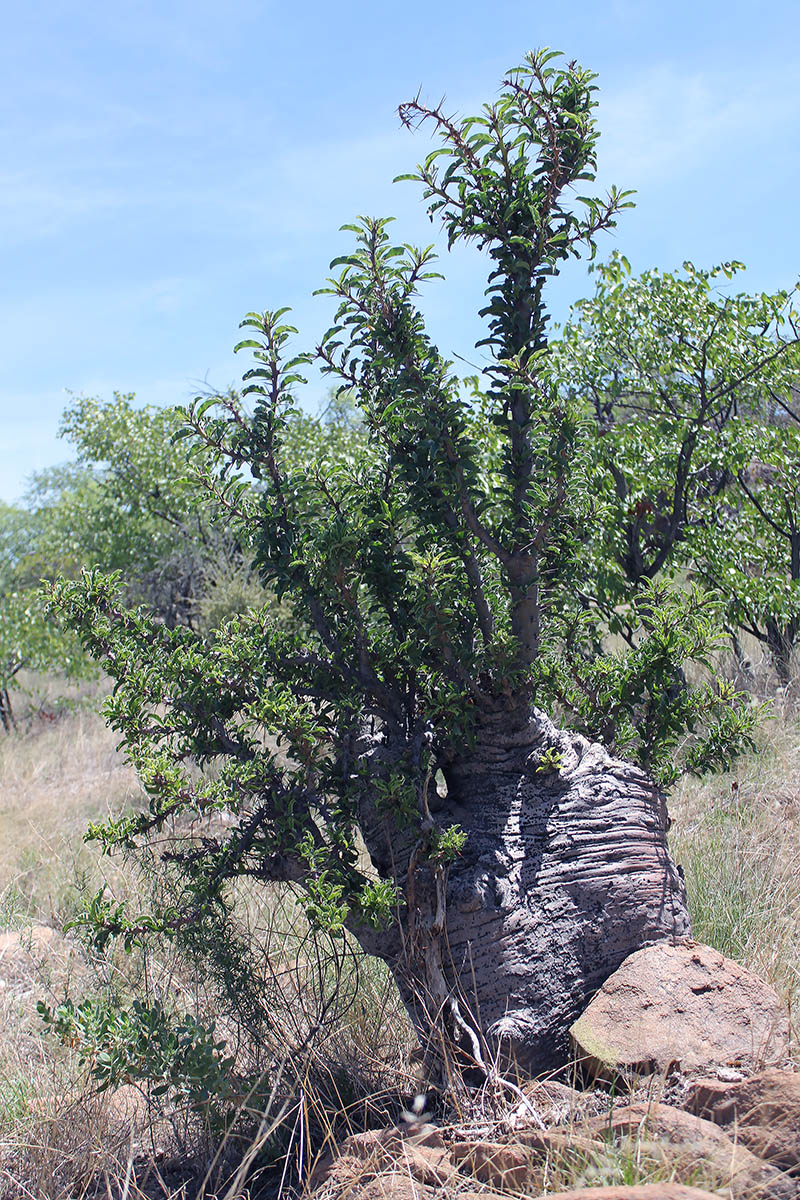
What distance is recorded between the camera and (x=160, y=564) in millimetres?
12555

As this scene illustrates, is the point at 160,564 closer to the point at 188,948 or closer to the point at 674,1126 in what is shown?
the point at 188,948

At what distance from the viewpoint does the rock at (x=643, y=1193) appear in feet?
6.00

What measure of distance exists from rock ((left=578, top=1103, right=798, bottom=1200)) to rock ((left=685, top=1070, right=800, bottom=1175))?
5cm

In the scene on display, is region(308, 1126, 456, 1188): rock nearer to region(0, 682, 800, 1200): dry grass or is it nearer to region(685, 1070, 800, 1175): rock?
region(0, 682, 800, 1200): dry grass

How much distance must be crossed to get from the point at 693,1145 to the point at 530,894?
955mm

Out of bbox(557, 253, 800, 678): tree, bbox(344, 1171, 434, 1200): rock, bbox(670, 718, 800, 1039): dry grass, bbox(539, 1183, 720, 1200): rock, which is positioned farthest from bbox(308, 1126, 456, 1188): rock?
bbox(557, 253, 800, 678): tree

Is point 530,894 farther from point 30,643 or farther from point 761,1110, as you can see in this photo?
point 30,643

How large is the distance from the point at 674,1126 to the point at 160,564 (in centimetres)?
1122

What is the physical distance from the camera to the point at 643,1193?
6.07 feet

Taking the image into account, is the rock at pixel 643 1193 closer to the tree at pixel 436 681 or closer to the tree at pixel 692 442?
the tree at pixel 436 681

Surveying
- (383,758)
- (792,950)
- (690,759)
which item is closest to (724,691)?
(690,759)

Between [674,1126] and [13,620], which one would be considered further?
[13,620]

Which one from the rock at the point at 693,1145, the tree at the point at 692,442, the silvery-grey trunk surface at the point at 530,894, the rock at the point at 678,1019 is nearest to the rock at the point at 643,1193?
the rock at the point at 693,1145

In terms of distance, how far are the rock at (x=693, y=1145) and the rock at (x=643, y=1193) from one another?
0.11 metres
